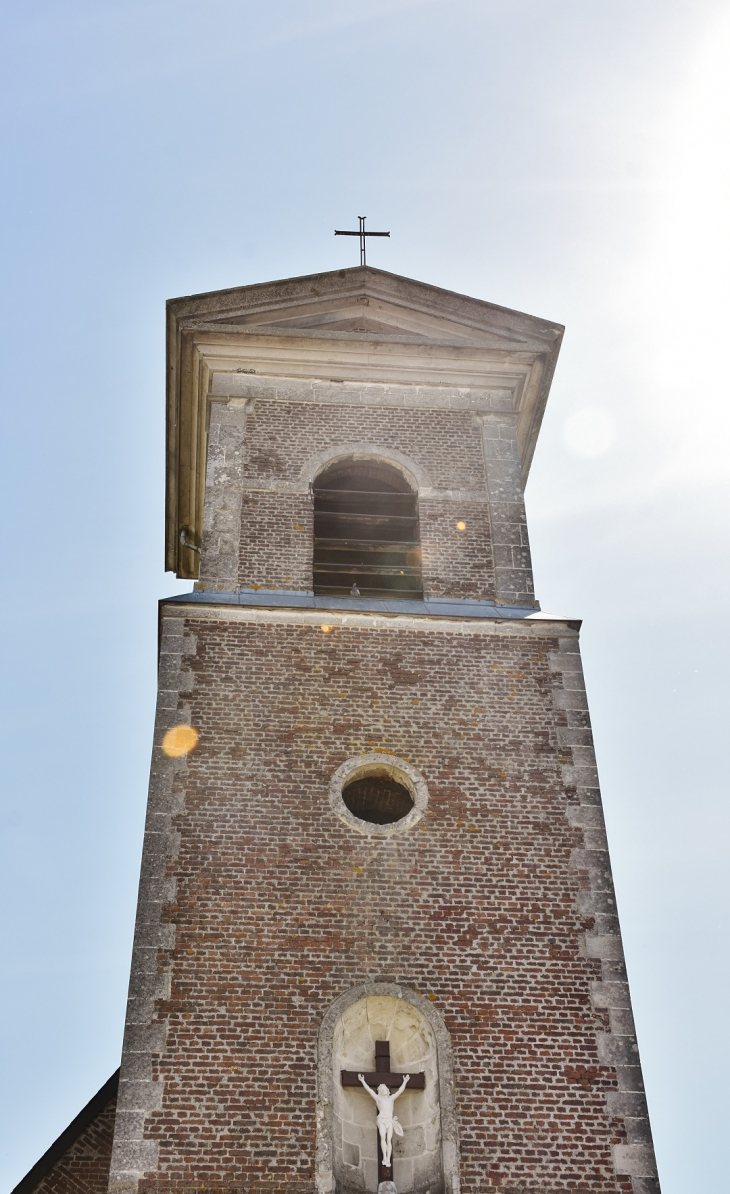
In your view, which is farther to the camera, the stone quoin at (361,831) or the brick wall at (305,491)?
the brick wall at (305,491)

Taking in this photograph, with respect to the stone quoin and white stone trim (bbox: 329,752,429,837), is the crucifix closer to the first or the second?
the stone quoin

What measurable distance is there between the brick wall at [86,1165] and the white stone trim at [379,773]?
3191 millimetres

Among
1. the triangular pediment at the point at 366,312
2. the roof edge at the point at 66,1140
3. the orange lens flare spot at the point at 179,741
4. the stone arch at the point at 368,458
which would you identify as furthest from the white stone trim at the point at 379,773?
the triangular pediment at the point at 366,312

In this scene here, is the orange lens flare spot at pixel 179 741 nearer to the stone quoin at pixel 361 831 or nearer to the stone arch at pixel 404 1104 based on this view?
the stone quoin at pixel 361 831

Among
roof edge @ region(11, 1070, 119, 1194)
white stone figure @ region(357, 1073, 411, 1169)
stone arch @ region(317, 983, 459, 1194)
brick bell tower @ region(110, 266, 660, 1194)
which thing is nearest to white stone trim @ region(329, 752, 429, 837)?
brick bell tower @ region(110, 266, 660, 1194)

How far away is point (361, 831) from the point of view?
10.3 meters

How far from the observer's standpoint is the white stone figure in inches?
343

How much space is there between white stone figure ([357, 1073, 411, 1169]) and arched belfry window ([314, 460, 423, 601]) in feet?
17.0

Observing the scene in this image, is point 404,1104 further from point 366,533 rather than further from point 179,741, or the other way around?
point 366,533

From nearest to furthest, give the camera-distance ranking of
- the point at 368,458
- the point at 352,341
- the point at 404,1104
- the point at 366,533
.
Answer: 1. the point at 404,1104
2. the point at 366,533
3. the point at 368,458
4. the point at 352,341

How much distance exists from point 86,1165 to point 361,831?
3580 mm

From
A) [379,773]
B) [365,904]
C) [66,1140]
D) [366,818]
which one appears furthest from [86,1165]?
[379,773]

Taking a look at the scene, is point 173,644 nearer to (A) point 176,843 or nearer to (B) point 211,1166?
(A) point 176,843

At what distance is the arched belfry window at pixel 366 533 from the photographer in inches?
519
